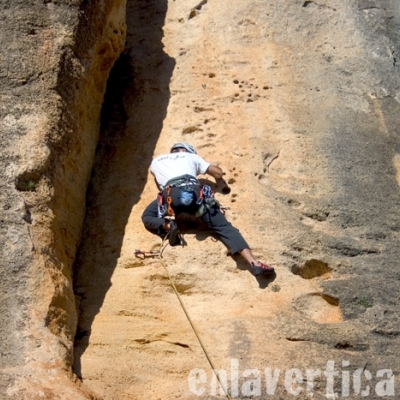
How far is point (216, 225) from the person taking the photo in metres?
6.66

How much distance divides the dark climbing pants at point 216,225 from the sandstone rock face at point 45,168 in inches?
24.8

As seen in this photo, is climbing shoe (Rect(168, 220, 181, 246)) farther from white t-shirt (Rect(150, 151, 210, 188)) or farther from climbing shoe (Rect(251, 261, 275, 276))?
climbing shoe (Rect(251, 261, 275, 276))

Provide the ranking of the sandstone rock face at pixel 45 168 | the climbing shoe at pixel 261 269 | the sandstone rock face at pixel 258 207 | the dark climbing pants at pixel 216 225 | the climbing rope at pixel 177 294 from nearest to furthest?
the sandstone rock face at pixel 45 168, the climbing rope at pixel 177 294, the sandstone rock face at pixel 258 207, the climbing shoe at pixel 261 269, the dark climbing pants at pixel 216 225

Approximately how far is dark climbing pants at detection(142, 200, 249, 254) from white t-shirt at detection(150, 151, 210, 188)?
0.88 ft

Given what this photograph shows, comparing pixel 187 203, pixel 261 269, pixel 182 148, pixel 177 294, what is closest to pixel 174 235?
pixel 187 203

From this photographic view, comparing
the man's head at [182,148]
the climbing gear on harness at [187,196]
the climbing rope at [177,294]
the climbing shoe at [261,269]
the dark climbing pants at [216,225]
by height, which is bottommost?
the climbing rope at [177,294]

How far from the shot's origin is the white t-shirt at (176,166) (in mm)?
7000

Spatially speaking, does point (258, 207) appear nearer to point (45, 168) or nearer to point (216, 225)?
point (216, 225)

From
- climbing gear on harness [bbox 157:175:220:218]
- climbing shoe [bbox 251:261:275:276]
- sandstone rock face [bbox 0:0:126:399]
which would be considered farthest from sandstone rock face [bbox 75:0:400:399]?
sandstone rock face [bbox 0:0:126:399]

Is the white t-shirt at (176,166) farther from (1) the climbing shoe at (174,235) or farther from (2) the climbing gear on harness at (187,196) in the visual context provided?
(1) the climbing shoe at (174,235)

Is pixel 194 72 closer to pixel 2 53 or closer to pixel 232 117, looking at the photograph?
pixel 232 117

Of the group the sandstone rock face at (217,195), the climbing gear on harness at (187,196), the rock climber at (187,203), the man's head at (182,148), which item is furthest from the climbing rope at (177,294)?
the man's head at (182,148)

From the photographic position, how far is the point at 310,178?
725 centimetres

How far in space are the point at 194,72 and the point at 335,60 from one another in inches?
59.2
